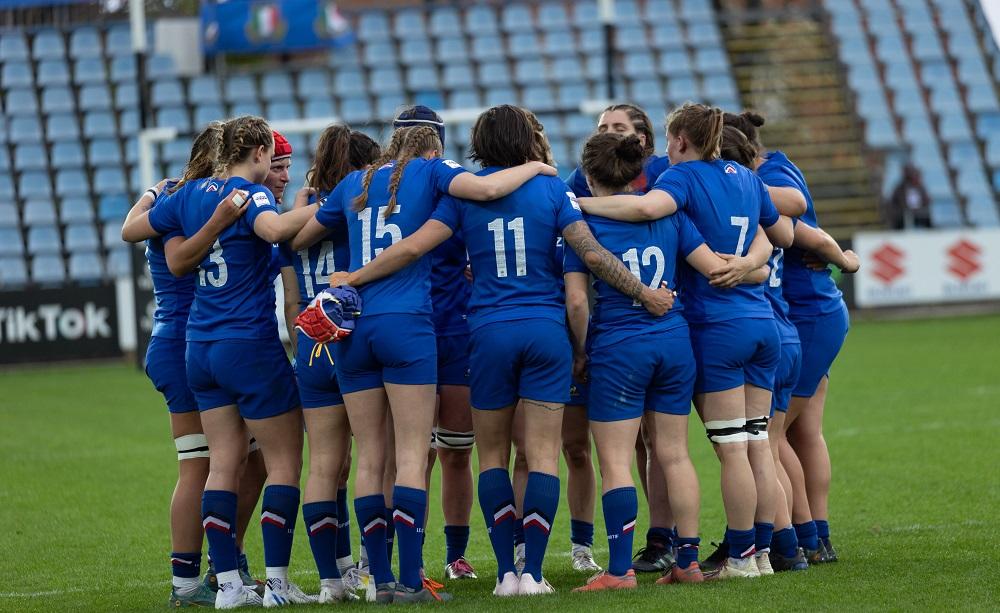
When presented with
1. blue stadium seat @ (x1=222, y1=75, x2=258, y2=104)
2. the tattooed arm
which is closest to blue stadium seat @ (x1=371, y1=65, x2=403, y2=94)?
blue stadium seat @ (x1=222, y1=75, x2=258, y2=104)

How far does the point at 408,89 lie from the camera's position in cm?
2422

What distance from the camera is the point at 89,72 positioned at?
→ 24031 millimetres

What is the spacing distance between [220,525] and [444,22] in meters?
21.2

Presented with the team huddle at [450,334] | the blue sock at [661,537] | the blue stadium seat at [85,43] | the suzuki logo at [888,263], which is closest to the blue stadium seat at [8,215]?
the blue stadium seat at [85,43]

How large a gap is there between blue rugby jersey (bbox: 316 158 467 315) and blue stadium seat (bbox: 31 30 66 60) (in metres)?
20.2

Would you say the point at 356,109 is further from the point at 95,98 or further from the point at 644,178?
the point at 644,178

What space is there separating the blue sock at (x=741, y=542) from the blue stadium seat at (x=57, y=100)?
2006 cm

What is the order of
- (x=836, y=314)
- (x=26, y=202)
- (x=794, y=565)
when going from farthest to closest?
(x=26, y=202)
(x=836, y=314)
(x=794, y=565)

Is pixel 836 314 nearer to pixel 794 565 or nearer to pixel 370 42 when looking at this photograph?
pixel 794 565

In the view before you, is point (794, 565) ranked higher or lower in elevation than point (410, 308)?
lower

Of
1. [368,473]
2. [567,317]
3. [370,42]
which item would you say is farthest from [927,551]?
[370,42]

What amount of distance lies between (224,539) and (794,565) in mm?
2536

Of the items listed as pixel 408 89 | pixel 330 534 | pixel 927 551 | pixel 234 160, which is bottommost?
pixel 927 551

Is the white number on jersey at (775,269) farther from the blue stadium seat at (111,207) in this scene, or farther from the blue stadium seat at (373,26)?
the blue stadium seat at (373,26)
